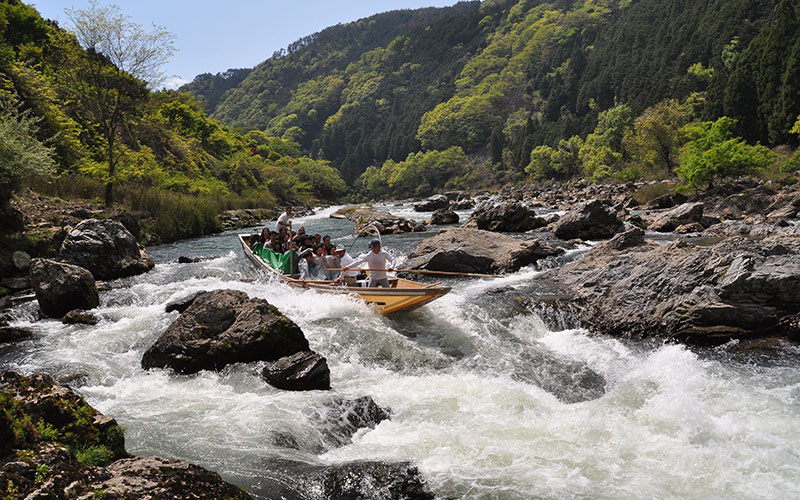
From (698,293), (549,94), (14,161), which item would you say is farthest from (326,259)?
(549,94)

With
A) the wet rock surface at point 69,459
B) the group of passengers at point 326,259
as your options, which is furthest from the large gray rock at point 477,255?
the wet rock surface at point 69,459

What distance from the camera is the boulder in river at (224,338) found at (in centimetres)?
768

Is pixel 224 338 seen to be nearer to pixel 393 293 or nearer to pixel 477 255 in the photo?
pixel 393 293

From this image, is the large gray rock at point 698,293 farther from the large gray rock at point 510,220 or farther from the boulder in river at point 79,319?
the large gray rock at point 510,220

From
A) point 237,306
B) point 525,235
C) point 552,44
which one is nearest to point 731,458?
point 237,306

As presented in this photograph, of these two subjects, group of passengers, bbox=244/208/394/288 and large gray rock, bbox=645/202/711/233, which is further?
large gray rock, bbox=645/202/711/233

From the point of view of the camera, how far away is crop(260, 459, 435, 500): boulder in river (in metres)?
4.52

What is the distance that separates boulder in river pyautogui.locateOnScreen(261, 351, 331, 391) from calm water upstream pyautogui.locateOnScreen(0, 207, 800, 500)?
18 centimetres

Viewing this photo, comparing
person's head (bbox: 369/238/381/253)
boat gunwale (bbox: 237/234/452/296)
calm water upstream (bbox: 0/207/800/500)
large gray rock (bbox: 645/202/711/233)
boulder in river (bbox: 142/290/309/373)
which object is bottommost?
large gray rock (bbox: 645/202/711/233)

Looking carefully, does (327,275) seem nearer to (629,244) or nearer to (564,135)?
(629,244)

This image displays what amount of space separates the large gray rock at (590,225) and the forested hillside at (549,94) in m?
9.60

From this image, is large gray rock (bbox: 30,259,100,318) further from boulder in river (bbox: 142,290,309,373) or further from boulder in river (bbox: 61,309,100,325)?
boulder in river (bbox: 142,290,309,373)

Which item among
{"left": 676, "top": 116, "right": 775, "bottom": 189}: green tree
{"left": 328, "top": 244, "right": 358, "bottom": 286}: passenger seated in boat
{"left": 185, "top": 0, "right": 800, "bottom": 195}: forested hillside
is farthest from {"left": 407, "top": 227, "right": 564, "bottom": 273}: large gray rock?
{"left": 185, "top": 0, "right": 800, "bottom": 195}: forested hillside

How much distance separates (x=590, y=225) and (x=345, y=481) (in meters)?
17.9
